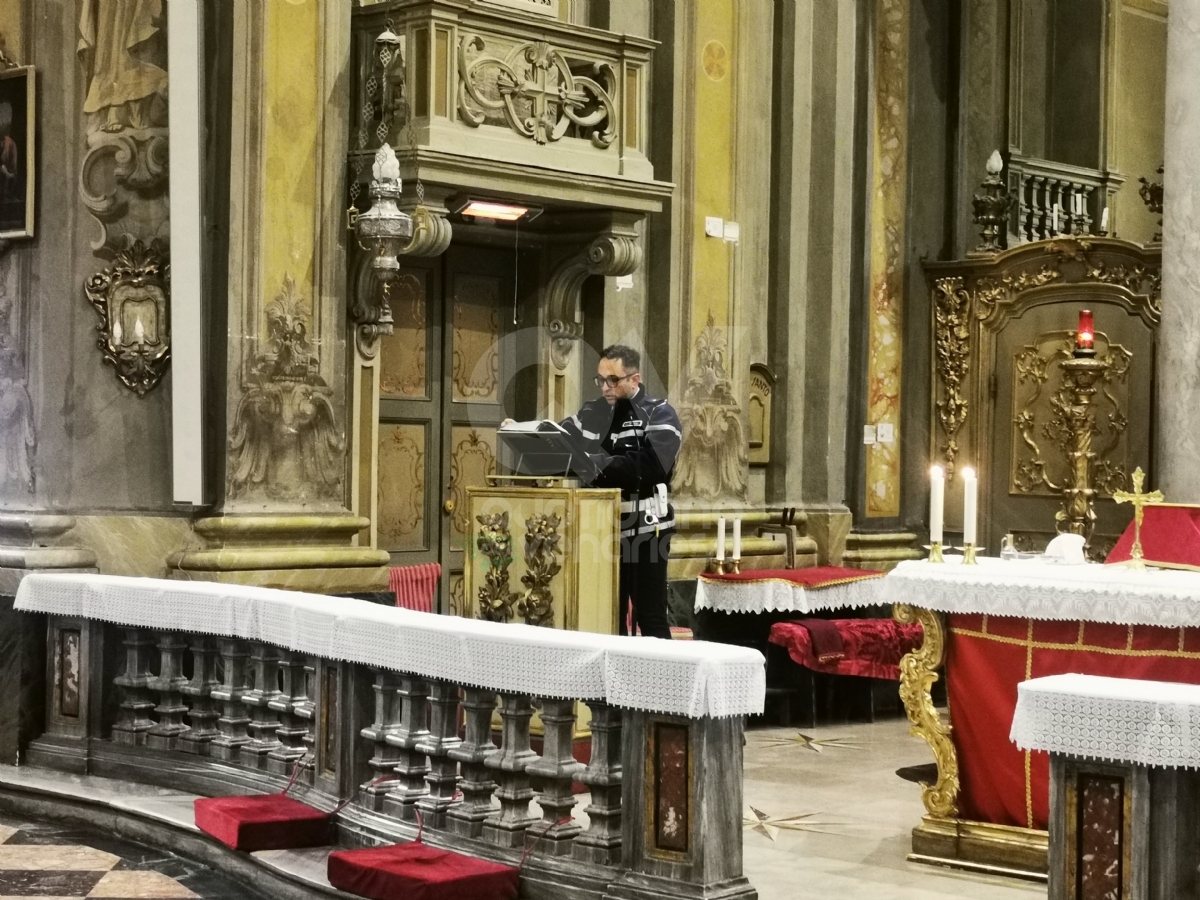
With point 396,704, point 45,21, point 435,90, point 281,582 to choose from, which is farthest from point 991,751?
point 45,21

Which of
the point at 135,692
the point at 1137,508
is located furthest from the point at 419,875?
the point at 1137,508

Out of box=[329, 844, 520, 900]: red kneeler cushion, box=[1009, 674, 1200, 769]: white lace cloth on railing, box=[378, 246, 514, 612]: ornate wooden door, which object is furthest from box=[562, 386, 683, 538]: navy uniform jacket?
box=[1009, 674, 1200, 769]: white lace cloth on railing

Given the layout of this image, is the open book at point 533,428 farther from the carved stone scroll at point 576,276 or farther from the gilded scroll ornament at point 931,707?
the carved stone scroll at point 576,276

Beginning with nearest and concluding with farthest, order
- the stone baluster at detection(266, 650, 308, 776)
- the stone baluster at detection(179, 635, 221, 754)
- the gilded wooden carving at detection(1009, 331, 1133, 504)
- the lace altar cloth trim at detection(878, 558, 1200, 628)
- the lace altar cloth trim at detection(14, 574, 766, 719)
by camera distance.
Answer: the lace altar cloth trim at detection(14, 574, 766, 719), the lace altar cloth trim at detection(878, 558, 1200, 628), the stone baluster at detection(266, 650, 308, 776), the stone baluster at detection(179, 635, 221, 754), the gilded wooden carving at detection(1009, 331, 1133, 504)

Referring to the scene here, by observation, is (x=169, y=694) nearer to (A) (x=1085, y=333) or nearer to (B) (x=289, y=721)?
(B) (x=289, y=721)

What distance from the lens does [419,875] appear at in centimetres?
508

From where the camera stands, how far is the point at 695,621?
10617 mm

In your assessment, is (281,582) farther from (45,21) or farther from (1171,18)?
(1171,18)

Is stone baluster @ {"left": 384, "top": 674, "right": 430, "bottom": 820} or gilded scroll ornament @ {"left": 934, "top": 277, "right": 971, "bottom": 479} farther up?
gilded scroll ornament @ {"left": 934, "top": 277, "right": 971, "bottom": 479}

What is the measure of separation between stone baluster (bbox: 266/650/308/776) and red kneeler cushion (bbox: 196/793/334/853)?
46cm

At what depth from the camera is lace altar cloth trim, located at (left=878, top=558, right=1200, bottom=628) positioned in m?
6.07

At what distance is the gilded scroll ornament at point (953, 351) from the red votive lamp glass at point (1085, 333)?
1125mm

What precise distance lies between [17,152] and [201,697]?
3113 mm

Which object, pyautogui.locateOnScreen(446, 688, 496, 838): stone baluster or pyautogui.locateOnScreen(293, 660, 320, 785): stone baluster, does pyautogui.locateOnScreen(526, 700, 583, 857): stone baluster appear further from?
pyautogui.locateOnScreen(293, 660, 320, 785): stone baluster
